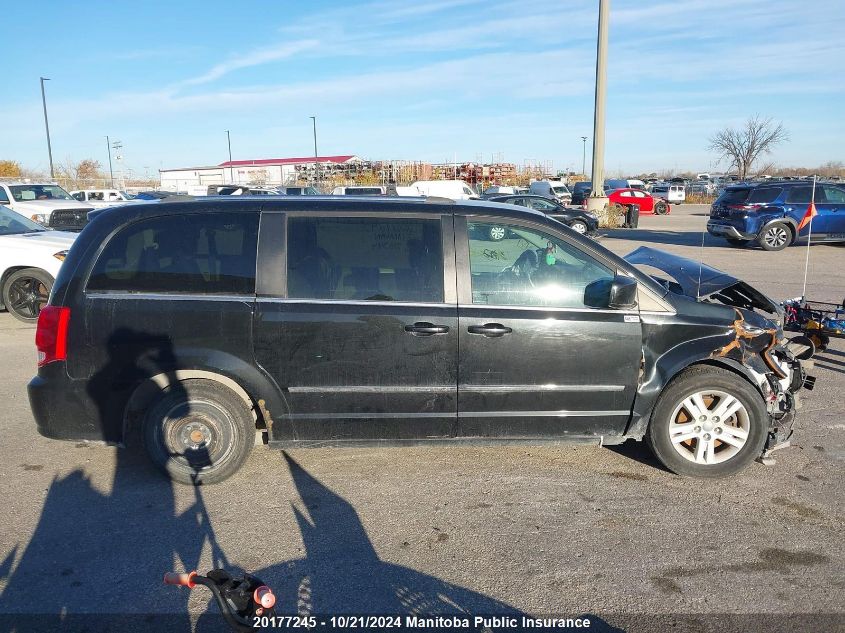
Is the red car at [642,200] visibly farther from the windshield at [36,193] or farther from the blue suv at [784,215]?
the windshield at [36,193]

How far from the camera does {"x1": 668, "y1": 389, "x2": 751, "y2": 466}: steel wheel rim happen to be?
434cm

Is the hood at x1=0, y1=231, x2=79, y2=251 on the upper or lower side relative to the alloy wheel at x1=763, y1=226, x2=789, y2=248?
upper

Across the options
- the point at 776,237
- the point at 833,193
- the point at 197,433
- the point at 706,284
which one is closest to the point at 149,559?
the point at 197,433

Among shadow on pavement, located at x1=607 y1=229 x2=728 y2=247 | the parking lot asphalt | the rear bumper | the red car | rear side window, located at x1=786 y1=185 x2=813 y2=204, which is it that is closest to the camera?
the parking lot asphalt

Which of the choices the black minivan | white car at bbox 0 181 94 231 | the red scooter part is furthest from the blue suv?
the red scooter part

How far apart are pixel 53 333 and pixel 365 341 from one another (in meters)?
1.94

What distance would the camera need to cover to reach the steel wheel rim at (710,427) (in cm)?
434

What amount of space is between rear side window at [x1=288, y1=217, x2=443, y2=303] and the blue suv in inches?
610

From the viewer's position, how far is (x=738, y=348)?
4.40m

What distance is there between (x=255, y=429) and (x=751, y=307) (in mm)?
3802

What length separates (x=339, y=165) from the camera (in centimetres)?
5216


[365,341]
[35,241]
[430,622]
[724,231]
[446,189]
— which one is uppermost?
[446,189]

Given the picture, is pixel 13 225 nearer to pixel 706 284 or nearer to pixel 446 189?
pixel 706 284

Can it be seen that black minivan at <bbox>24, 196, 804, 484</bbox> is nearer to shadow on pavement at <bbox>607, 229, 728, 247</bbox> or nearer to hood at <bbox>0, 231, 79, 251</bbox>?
hood at <bbox>0, 231, 79, 251</bbox>
